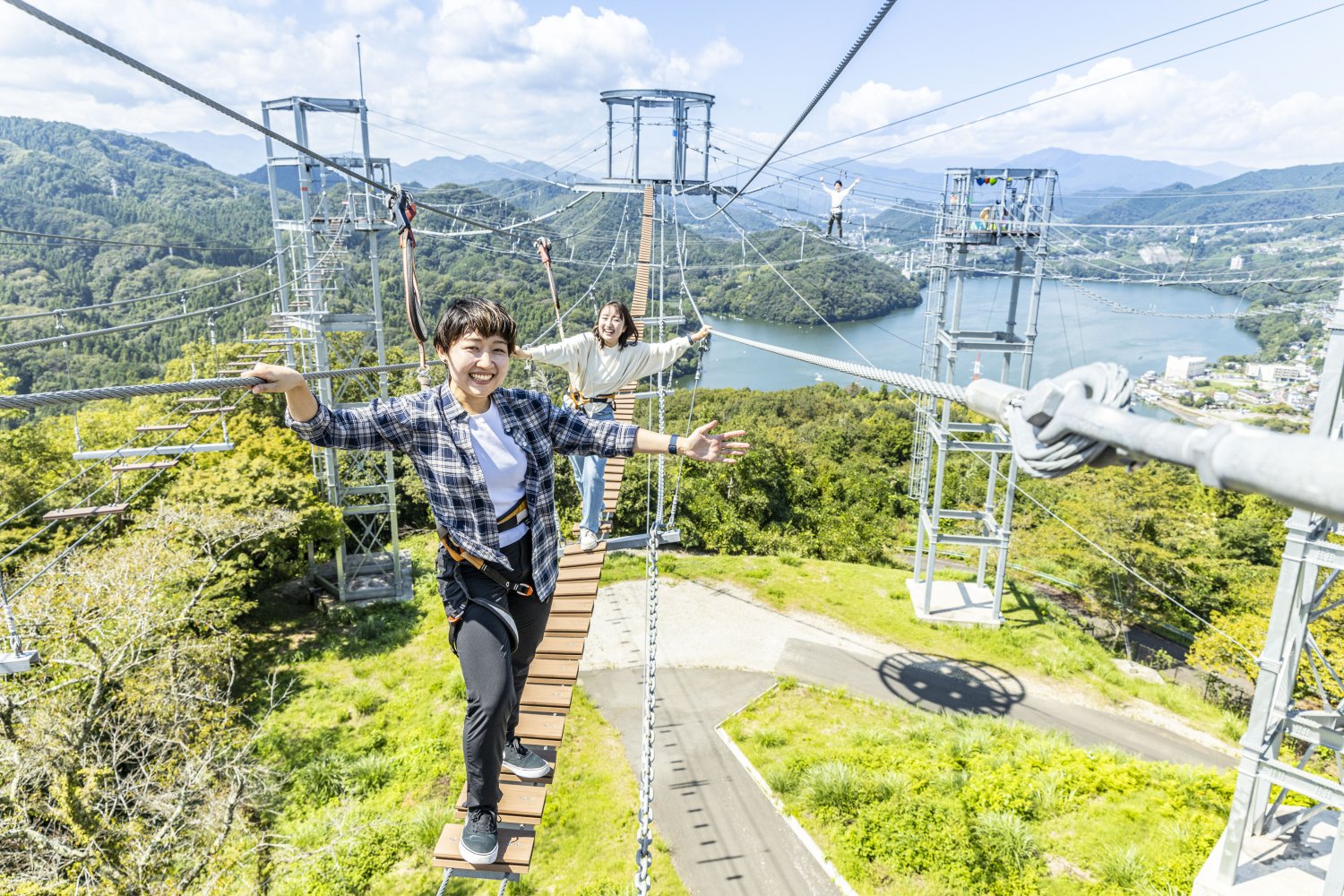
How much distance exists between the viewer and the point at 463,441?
2.66 m

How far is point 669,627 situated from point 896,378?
32.0ft

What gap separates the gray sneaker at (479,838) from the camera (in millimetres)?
2889

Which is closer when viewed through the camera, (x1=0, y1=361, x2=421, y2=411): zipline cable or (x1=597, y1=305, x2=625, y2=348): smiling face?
(x1=0, y1=361, x2=421, y2=411): zipline cable

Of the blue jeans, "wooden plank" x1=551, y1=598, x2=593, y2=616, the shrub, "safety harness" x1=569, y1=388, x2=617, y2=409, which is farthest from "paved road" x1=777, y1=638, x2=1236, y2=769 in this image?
"safety harness" x1=569, y1=388, x2=617, y2=409

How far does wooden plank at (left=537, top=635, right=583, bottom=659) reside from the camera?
4.25 meters

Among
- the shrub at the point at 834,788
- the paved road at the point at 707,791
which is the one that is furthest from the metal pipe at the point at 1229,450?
the shrub at the point at 834,788

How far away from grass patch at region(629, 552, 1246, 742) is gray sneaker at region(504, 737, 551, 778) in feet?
30.1

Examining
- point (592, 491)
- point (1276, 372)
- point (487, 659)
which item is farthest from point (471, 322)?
point (1276, 372)

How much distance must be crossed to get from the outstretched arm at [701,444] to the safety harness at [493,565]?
0.51m

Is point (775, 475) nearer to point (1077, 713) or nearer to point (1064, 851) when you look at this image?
point (1077, 713)

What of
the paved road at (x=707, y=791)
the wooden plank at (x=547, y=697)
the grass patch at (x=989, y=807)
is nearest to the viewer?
the wooden plank at (x=547, y=697)

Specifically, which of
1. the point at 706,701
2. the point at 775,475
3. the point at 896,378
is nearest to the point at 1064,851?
the point at 706,701

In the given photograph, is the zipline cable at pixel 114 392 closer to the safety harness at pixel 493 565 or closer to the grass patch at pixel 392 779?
the safety harness at pixel 493 565

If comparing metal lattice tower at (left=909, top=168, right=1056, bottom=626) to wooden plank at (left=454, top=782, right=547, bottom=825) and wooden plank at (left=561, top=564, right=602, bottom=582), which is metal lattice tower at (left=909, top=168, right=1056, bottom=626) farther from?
wooden plank at (left=454, top=782, right=547, bottom=825)
